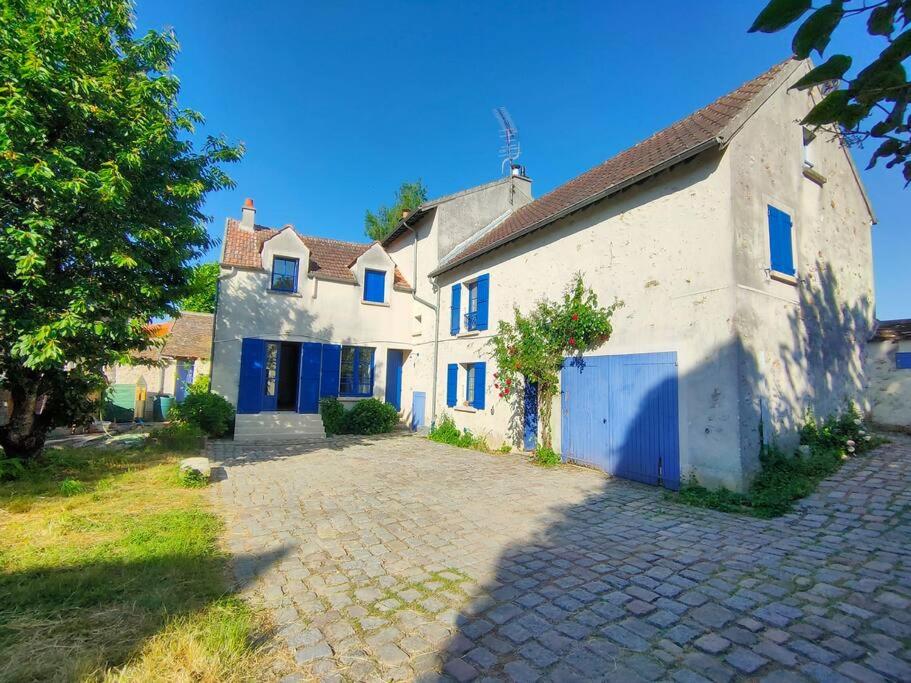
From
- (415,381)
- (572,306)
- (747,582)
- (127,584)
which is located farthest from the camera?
(415,381)

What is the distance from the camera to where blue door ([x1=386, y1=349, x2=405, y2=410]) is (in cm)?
1517

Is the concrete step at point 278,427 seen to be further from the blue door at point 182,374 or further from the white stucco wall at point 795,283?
the white stucco wall at point 795,283

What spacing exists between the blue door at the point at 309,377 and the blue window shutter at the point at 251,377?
1116mm

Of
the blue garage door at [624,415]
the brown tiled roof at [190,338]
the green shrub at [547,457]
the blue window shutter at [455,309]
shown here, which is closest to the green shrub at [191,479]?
the green shrub at [547,457]

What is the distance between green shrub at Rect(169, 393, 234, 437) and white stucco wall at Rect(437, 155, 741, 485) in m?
8.97

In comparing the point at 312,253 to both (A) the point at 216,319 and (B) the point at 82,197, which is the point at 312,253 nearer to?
(A) the point at 216,319

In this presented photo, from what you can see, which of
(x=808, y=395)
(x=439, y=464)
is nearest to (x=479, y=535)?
(x=439, y=464)

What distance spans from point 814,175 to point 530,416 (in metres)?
7.30

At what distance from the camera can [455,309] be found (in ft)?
43.7

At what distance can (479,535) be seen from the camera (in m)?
4.89

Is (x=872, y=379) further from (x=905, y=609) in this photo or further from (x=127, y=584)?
(x=127, y=584)

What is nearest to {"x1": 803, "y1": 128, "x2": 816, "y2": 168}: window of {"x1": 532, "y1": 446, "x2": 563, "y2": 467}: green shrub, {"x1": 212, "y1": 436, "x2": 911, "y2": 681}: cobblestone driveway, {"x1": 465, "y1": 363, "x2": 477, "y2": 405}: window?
{"x1": 212, "y1": 436, "x2": 911, "y2": 681}: cobblestone driveway

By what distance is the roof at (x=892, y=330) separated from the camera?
345 inches

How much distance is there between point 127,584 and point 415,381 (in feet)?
38.6
